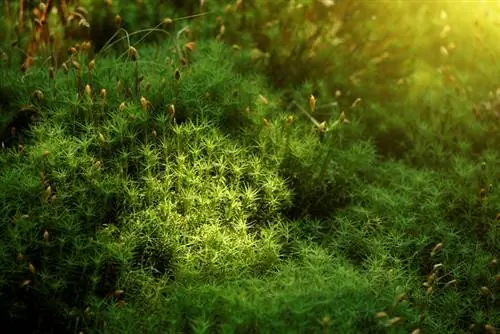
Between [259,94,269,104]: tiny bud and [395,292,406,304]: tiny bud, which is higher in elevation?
[259,94,269,104]: tiny bud

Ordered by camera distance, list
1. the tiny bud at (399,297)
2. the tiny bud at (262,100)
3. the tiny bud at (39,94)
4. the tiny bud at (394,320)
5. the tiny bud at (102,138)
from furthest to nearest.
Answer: the tiny bud at (262,100)
the tiny bud at (39,94)
the tiny bud at (102,138)
the tiny bud at (399,297)
the tiny bud at (394,320)

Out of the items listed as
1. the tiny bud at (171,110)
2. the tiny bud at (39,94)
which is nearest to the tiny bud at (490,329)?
the tiny bud at (171,110)

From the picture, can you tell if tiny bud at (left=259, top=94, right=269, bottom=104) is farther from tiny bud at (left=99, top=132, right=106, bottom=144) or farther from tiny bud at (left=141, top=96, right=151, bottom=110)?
tiny bud at (left=99, top=132, right=106, bottom=144)

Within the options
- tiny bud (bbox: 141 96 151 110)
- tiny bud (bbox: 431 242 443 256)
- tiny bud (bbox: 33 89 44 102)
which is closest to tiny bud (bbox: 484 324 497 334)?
tiny bud (bbox: 431 242 443 256)

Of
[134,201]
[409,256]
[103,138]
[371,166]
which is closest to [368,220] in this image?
[409,256]

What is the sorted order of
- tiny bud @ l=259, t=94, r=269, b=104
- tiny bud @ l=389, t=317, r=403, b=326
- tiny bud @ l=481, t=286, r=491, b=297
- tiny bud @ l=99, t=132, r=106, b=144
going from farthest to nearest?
tiny bud @ l=259, t=94, r=269, b=104 → tiny bud @ l=99, t=132, r=106, b=144 → tiny bud @ l=481, t=286, r=491, b=297 → tiny bud @ l=389, t=317, r=403, b=326

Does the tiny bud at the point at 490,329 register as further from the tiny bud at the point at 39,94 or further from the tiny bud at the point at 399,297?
the tiny bud at the point at 39,94

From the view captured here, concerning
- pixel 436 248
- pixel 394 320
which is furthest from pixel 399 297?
pixel 436 248

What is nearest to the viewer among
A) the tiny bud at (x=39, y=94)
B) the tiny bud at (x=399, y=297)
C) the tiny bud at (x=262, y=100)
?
the tiny bud at (x=399, y=297)

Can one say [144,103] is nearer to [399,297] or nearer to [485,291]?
[399,297]

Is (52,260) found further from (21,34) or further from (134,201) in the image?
(21,34)
